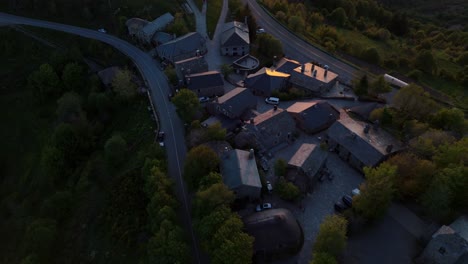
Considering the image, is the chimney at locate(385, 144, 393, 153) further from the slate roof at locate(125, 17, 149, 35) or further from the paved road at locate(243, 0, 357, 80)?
the slate roof at locate(125, 17, 149, 35)

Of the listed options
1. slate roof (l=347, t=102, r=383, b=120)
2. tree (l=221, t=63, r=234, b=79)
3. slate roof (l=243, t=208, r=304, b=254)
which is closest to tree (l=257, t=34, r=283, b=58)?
tree (l=221, t=63, r=234, b=79)

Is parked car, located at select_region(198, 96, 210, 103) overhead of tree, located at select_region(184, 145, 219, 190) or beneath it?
beneath

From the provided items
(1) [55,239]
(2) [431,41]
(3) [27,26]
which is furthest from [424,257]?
(3) [27,26]

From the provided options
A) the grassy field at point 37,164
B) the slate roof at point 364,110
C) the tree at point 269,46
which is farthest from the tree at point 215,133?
the tree at point 269,46

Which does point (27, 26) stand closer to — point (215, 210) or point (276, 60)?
point (276, 60)

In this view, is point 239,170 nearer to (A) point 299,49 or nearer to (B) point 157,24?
(A) point 299,49

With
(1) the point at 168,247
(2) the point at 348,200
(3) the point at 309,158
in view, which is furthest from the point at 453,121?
(1) the point at 168,247

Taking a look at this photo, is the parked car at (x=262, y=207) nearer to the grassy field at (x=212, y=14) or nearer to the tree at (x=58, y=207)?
the tree at (x=58, y=207)
